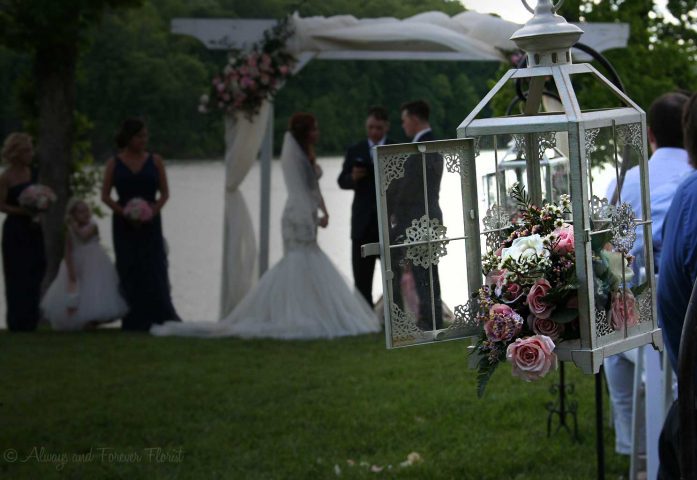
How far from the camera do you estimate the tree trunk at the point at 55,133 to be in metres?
10.8

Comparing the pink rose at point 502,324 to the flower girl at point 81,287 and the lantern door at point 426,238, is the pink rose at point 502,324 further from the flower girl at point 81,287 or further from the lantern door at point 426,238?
the flower girl at point 81,287

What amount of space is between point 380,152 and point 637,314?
75 centimetres

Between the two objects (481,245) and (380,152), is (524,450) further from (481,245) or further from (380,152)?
(380,152)

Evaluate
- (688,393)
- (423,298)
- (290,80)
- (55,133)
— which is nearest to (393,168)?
(423,298)

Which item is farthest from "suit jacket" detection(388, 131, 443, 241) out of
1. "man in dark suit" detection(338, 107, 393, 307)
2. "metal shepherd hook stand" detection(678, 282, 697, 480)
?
"man in dark suit" detection(338, 107, 393, 307)

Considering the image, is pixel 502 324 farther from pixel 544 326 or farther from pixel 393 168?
pixel 393 168

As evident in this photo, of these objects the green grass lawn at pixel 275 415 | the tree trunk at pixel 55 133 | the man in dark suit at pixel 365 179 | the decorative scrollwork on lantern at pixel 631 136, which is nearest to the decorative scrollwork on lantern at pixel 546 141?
the decorative scrollwork on lantern at pixel 631 136

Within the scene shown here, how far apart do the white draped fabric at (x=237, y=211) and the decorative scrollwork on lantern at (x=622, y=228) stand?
7759 millimetres

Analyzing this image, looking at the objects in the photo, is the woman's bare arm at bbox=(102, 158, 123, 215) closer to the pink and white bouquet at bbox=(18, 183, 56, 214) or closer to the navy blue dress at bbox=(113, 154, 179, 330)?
the navy blue dress at bbox=(113, 154, 179, 330)

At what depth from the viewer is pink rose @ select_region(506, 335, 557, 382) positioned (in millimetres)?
2320

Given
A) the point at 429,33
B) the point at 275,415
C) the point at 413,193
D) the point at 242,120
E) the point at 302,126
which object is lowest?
the point at 275,415

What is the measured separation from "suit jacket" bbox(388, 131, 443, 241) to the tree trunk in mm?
8908

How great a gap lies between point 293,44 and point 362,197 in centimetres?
153

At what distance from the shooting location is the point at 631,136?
2650mm
